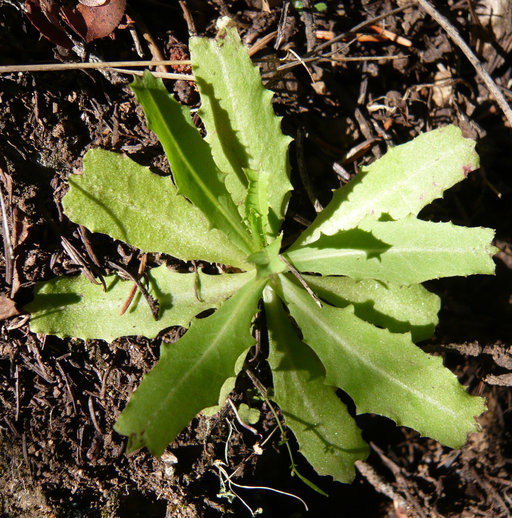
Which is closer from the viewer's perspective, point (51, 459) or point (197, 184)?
point (197, 184)

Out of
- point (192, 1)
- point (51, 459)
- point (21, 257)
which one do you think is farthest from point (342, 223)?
point (51, 459)

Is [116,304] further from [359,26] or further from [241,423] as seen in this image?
[359,26]

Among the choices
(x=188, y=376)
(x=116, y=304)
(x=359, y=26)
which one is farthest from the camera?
(x=359, y=26)

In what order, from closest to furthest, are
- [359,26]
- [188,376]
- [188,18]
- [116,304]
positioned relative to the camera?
[188,376]
[116,304]
[188,18]
[359,26]

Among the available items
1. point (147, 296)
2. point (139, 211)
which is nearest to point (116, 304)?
point (147, 296)

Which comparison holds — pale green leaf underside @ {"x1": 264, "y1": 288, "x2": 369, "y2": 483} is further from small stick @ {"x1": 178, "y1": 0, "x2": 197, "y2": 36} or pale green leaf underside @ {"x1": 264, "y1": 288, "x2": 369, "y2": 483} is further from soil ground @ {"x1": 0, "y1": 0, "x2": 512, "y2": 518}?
small stick @ {"x1": 178, "y1": 0, "x2": 197, "y2": 36}

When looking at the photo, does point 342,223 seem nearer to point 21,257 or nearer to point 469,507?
point 21,257

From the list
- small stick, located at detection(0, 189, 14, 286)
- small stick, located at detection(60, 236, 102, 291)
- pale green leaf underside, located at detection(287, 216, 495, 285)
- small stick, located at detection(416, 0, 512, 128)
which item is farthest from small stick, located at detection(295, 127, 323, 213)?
small stick, located at detection(0, 189, 14, 286)

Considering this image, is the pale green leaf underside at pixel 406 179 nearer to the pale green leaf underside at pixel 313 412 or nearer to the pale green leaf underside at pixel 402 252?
the pale green leaf underside at pixel 402 252
